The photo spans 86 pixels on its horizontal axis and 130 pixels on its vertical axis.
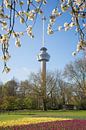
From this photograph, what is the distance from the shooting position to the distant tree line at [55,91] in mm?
79188

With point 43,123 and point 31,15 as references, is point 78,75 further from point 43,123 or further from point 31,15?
point 31,15

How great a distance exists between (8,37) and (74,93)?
77.9 meters

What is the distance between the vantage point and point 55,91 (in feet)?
279

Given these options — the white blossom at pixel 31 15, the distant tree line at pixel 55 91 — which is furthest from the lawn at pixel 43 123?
the distant tree line at pixel 55 91

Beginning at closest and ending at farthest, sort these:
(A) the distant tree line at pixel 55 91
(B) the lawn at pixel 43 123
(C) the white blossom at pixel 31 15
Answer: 1. (C) the white blossom at pixel 31 15
2. (B) the lawn at pixel 43 123
3. (A) the distant tree line at pixel 55 91

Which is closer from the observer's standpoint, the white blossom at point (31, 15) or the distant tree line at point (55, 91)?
the white blossom at point (31, 15)

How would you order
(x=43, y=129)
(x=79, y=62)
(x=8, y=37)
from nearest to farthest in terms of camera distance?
(x=8, y=37)
(x=43, y=129)
(x=79, y=62)

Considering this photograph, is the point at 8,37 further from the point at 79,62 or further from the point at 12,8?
the point at 79,62

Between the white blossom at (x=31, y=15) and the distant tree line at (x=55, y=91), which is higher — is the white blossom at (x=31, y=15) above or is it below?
below

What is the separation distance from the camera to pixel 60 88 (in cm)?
8500

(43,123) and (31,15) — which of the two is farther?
(43,123)

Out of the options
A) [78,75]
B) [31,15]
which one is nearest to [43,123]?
[31,15]

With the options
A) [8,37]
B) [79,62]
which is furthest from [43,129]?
[79,62]

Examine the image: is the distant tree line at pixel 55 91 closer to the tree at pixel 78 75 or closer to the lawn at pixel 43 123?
the tree at pixel 78 75
